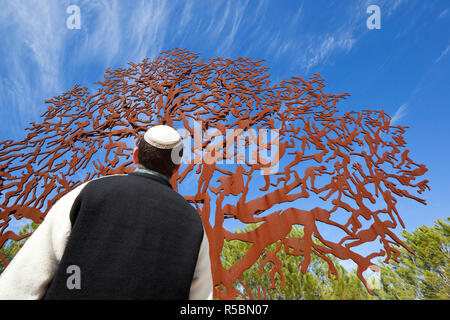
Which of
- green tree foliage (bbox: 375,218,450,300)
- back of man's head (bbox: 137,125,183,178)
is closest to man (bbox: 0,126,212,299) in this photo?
back of man's head (bbox: 137,125,183,178)

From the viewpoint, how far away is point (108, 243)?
637 millimetres

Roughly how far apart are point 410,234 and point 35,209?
19.9 feet

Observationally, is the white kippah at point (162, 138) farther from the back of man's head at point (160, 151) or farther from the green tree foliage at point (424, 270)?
the green tree foliage at point (424, 270)

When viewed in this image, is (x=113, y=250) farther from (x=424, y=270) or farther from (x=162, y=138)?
(x=424, y=270)

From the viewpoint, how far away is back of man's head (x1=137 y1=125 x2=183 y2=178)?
82 cm

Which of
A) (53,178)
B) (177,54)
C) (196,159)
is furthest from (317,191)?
(177,54)

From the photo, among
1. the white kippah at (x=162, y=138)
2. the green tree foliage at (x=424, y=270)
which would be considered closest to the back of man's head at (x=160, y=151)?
the white kippah at (x=162, y=138)

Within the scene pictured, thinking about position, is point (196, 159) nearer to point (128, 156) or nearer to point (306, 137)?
point (128, 156)

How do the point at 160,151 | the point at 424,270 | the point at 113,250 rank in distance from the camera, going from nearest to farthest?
the point at 113,250, the point at 160,151, the point at 424,270

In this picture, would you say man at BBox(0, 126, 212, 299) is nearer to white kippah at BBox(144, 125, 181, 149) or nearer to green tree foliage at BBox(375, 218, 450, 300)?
white kippah at BBox(144, 125, 181, 149)

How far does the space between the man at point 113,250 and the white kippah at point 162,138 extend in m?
0.13

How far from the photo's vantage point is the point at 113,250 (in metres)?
0.64

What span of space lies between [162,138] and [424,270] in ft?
17.9

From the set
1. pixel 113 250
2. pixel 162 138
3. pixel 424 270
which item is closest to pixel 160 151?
pixel 162 138
